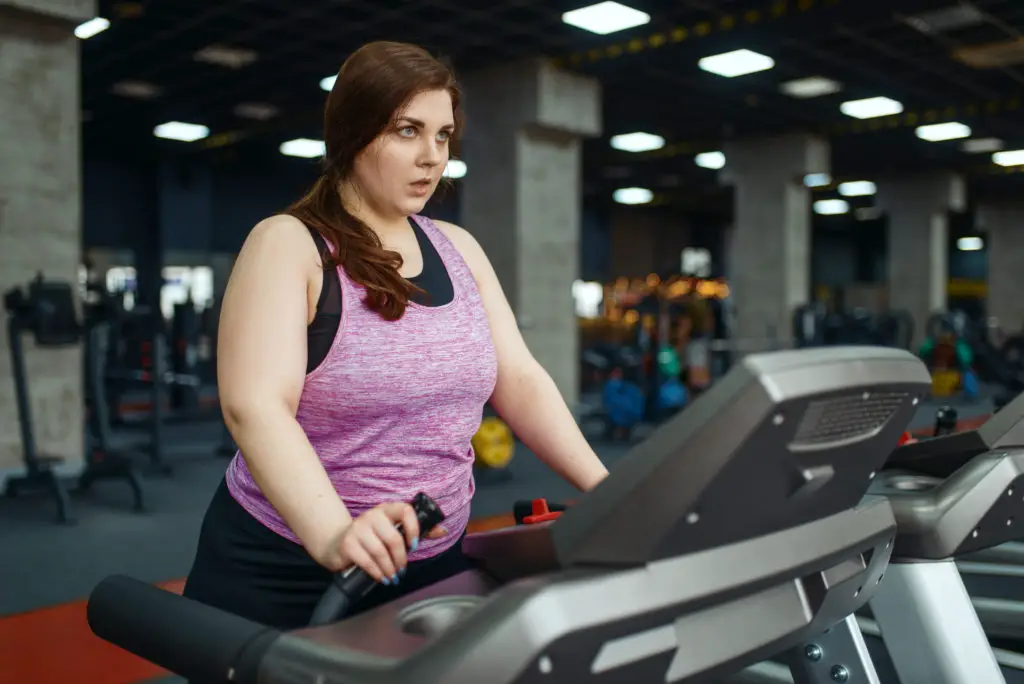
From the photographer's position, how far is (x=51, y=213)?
251 inches

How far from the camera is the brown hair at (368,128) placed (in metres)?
1.07

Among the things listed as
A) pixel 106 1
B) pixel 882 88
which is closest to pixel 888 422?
pixel 106 1

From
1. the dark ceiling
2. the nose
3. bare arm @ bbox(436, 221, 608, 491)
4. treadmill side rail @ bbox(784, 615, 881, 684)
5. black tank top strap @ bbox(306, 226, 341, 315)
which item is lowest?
treadmill side rail @ bbox(784, 615, 881, 684)

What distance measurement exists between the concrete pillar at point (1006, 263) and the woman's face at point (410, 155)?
2085 centimetres

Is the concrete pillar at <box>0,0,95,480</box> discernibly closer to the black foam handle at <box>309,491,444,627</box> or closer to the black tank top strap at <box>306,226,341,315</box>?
the black tank top strap at <box>306,226,341,315</box>

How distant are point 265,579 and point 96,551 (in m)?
3.67

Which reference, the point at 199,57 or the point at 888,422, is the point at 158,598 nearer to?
the point at 888,422

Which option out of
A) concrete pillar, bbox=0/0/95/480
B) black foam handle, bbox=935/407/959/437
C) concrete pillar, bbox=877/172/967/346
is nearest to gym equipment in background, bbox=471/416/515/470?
concrete pillar, bbox=0/0/95/480

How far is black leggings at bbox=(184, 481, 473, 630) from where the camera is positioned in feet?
3.68

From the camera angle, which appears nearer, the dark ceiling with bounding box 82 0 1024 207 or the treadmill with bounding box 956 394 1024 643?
the treadmill with bounding box 956 394 1024 643

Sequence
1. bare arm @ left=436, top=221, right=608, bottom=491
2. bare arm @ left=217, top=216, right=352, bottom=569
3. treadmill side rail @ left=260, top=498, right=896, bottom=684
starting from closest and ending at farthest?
1. treadmill side rail @ left=260, top=498, right=896, bottom=684
2. bare arm @ left=217, top=216, right=352, bottom=569
3. bare arm @ left=436, top=221, right=608, bottom=491

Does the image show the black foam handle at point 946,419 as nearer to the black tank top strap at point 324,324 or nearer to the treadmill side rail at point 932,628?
the treadmill side rail at point 932,628

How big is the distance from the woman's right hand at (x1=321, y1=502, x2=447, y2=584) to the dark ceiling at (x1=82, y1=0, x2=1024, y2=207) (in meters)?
7.34

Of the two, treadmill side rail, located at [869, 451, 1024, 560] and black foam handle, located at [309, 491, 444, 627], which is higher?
black foam handle, located at [309, 491, 444, 627]
